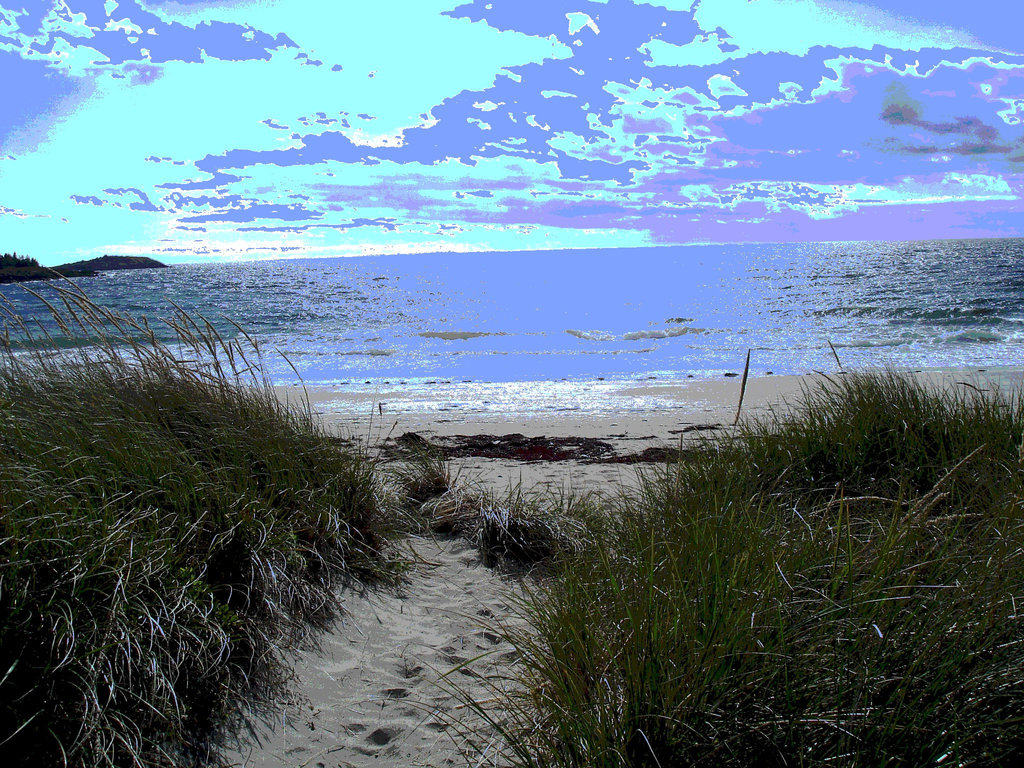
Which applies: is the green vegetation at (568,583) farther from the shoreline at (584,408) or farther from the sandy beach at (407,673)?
the shoreline at (584,408)

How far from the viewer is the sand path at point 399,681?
8.60 ft

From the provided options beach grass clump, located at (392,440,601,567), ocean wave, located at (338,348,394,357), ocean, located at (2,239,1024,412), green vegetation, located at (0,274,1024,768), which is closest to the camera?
green vegetation, located at (0,274,1024,768)

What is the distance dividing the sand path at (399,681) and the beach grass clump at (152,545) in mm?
165

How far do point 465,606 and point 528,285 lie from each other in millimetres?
53528

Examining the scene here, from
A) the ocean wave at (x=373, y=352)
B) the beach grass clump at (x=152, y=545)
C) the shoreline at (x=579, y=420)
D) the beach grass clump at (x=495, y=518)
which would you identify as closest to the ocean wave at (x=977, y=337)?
the shoreline at (x=579, y=420)

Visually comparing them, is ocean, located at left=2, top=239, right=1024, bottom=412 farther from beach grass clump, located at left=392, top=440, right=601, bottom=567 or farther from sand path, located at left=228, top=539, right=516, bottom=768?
sand path, located at left=228, top=539, right=516, bottom=768

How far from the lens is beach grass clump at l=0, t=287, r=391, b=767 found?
2350 millimetres

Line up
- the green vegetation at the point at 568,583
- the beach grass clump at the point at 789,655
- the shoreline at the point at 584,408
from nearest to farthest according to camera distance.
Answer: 1. the beach grass clump at the point at 789,655
2. the green vegetation at the point at 568,583
3. the shoreline at the point at 584,408

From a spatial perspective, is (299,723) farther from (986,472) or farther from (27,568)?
(986,472)

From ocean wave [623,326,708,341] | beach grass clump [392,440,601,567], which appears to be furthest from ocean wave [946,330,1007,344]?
beach grass clump [392,440,601,567]

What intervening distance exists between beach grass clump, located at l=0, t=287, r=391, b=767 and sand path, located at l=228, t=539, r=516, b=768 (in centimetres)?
17

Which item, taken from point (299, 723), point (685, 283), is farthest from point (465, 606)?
point (685, 283)

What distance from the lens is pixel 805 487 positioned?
4105 mm

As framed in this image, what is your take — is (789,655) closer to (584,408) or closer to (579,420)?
(579,420)
